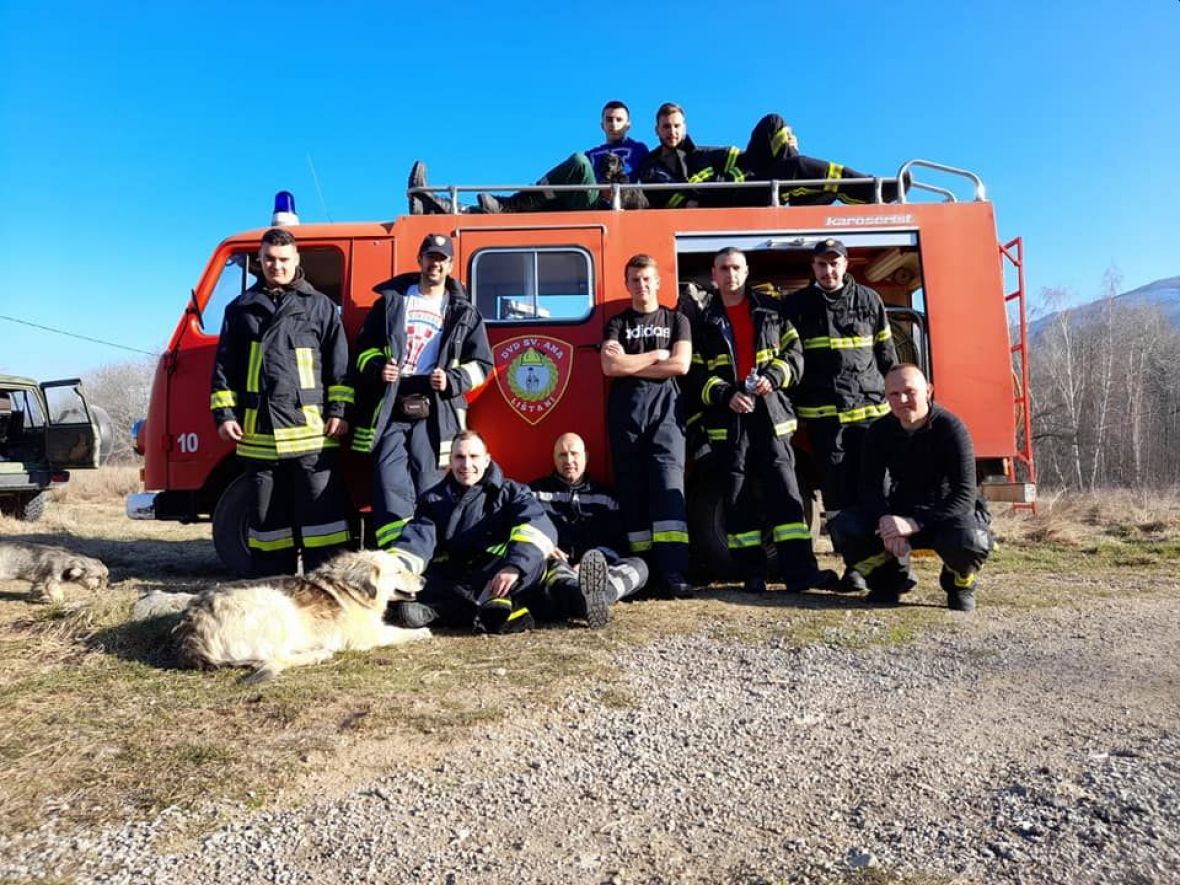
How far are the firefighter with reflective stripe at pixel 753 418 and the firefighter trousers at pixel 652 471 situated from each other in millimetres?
331

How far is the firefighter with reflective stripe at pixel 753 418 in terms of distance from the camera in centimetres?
491

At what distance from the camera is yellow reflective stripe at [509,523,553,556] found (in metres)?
4.05

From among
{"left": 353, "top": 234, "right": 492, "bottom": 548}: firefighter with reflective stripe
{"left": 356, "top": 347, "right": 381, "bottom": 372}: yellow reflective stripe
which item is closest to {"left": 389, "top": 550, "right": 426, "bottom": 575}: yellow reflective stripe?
{"left": 353, "top": 234, "right": 492, "bottom": 548}: firefighter with reflective stripe

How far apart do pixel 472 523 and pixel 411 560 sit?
438 millimetres

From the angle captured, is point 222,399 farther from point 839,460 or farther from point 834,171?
point 834,171

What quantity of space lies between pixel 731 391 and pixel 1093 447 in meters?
24.8

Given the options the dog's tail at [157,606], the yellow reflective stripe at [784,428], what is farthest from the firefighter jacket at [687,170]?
the dog's tail at [157,606]

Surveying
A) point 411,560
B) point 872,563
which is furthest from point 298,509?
point 872,563

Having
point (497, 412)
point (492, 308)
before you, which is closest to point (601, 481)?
point (497, 412)

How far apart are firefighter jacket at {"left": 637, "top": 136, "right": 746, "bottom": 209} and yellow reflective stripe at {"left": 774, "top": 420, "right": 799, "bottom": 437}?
2.09m

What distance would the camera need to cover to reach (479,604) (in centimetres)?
404

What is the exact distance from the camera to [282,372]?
188 inches

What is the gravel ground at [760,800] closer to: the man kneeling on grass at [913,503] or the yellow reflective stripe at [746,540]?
the man kneeling on grass at [913,503]

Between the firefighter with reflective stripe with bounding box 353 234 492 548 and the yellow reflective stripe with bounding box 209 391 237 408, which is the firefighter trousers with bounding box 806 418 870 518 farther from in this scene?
the yellow reflective stripe with bounding box 209 391 237 408
